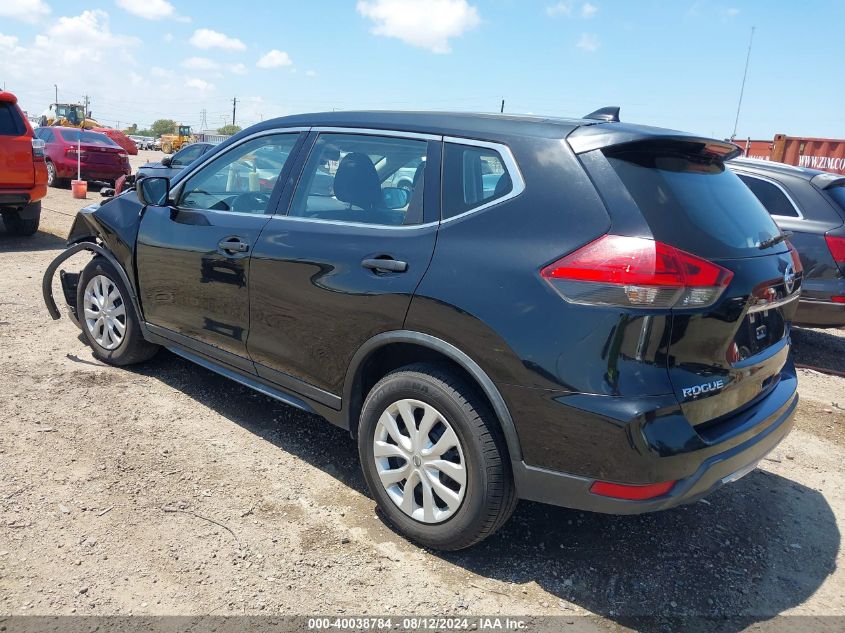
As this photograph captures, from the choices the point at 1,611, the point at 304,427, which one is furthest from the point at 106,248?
the point at 1,611

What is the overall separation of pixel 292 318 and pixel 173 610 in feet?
4.56

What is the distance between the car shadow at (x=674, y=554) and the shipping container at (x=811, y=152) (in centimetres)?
1331

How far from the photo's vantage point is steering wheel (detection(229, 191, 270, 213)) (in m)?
3.65

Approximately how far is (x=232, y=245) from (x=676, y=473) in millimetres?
2452

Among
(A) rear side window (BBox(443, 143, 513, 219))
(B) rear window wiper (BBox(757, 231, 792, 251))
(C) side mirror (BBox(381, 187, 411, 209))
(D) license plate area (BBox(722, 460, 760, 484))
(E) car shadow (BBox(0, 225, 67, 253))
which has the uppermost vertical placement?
(A) rear side window (BBox(443, 143, 513, 219))

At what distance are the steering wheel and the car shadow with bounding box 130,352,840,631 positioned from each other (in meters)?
1.34

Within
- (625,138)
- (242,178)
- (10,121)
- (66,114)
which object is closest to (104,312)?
(242,178)

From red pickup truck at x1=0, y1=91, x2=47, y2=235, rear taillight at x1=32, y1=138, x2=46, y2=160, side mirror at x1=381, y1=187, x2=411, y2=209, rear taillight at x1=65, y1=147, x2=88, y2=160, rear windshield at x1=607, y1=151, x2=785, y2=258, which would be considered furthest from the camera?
rear taillight at x1=65, y1=147, x2=88, y2=160

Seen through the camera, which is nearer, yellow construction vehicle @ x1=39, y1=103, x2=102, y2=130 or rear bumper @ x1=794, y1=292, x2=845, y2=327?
rear bumper @ x1=794, y1=292, x2=845, y2=327

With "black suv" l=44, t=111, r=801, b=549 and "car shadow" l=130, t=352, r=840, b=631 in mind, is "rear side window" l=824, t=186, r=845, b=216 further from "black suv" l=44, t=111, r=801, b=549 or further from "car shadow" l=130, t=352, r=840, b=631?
"black suv" l=44, t=111, r=801, b=549

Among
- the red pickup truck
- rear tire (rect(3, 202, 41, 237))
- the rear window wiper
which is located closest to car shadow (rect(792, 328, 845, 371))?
the rear window wiper

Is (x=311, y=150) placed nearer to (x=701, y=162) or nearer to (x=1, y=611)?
(x=701, y=162)

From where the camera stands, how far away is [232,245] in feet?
11.9

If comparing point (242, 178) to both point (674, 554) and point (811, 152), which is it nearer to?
point (674, 554)
